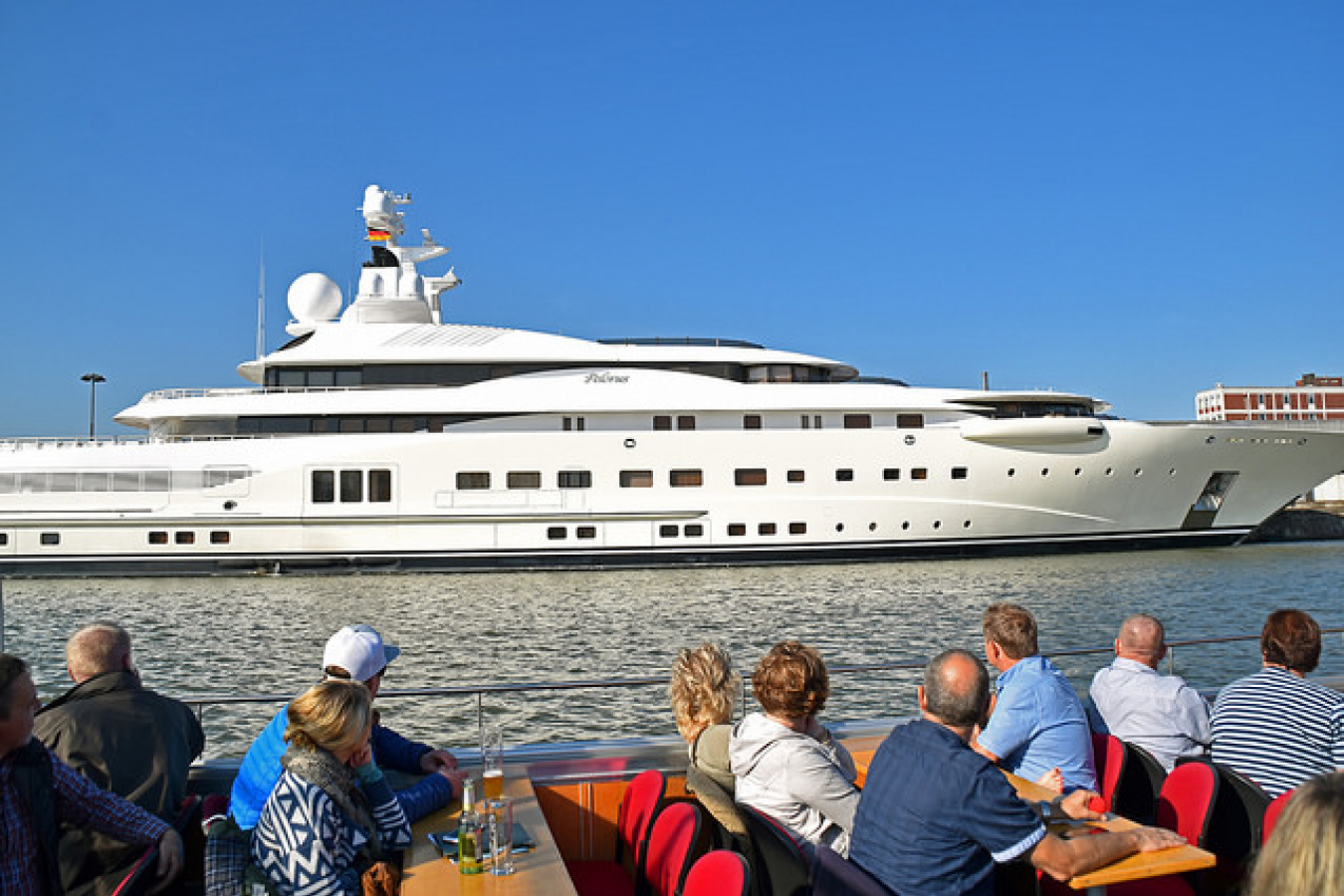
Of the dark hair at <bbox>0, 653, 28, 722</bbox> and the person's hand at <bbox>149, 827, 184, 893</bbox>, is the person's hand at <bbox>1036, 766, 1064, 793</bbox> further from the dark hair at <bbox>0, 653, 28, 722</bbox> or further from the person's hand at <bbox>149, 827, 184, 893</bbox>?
the dark hair at <bbox>0, 653, 28, 722</bbox>

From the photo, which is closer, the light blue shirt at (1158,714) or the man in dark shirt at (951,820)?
the man in dark shirt at (951,820)

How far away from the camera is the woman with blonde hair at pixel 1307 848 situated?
1323 millimetres

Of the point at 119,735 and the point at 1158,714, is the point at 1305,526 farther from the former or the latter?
the point at 119,735

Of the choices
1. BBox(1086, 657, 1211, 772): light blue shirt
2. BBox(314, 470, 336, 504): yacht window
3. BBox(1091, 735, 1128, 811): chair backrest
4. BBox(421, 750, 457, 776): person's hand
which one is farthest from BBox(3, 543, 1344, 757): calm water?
BBox(1091, 735, 1128, 811): chair backrest

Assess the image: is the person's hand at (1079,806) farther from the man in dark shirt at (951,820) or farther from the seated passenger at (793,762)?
the seated passenger at (793,762)

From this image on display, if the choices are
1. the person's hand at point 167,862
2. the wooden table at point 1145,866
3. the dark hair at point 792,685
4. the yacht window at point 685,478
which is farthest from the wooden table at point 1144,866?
the yacht window at point 685,478

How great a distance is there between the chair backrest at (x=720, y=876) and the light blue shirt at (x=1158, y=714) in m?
2.24

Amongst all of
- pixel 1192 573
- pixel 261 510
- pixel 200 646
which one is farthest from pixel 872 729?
pixel 261 510

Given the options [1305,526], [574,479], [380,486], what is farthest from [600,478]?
[1305,526]

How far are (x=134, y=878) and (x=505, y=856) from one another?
1.02m

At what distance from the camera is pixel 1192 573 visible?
58.2ft

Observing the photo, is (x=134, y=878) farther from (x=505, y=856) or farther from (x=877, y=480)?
(x=877, y=480)

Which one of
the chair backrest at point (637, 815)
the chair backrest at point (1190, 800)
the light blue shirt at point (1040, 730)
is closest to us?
the chair backrest at point (1190, 800)

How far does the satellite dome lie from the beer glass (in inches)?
1040
